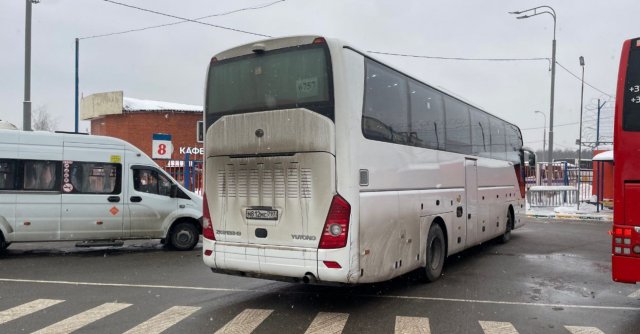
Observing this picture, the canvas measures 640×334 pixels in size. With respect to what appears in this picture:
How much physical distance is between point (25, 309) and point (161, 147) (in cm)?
1133

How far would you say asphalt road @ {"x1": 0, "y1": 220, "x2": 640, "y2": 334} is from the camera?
6.05 m

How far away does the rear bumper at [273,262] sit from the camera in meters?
6.20

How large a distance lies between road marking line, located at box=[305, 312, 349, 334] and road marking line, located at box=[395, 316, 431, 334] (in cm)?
64

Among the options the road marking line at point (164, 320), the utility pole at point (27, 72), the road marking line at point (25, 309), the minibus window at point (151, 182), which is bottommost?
the road marking line at point (25, 309)

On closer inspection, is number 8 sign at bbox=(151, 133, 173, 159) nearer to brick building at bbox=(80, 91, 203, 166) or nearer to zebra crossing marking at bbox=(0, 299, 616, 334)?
zebra crossing marking at bbox=(0, 299, 616, 334)

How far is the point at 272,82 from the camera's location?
679 cm

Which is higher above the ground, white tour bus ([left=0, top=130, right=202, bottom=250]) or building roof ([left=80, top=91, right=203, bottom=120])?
building roof ([left=80, top=91, right=203, bottom=120])

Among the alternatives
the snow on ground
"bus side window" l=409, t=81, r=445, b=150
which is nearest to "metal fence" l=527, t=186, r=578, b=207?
the snow on ground

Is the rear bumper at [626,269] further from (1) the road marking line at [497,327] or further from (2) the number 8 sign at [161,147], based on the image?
(2) the number 8 sign at [161,147]

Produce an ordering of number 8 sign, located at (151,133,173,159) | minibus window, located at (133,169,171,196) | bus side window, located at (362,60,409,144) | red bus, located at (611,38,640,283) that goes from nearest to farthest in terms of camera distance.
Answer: red bus, located at (611,38,640,283), bus side window, located at (362,60,409,144), minibus window, located at (133,169,171,196), number 8 sign, located at (151,133,173,159)

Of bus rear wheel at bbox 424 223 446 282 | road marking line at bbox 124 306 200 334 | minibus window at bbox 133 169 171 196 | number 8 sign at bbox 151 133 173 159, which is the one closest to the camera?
road marking line at bbox 124 306 200 334

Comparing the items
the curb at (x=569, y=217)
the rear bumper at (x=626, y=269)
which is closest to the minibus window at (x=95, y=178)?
the rear bumper at (x=626, y=269)

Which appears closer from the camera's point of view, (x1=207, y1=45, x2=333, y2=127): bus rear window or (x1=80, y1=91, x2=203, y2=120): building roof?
(x1=207, y1=45, x2=333, y2=127): bus rear window

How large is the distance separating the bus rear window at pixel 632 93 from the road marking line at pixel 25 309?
24.7ft
